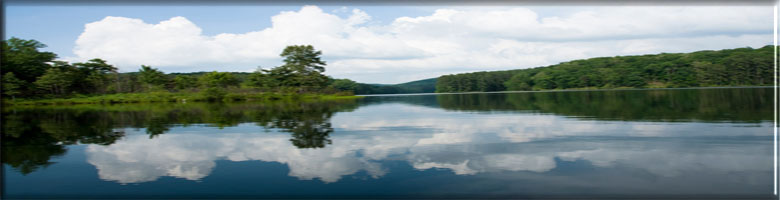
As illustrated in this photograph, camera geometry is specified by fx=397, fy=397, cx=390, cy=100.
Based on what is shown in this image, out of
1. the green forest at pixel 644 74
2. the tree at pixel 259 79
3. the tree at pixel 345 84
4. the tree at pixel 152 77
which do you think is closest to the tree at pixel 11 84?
the tree at pixel 152 77

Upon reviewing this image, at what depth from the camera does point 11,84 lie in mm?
53562

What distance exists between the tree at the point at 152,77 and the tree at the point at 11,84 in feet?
50.6

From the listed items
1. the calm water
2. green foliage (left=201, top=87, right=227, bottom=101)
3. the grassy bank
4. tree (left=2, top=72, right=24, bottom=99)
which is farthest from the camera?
green foliage (left=201, top=87, right=227, bottom=101)

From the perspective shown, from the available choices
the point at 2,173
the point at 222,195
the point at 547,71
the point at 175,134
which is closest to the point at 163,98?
the point at 175,134

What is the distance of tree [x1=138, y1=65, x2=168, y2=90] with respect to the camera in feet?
219

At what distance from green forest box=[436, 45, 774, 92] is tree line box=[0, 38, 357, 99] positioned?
107 metres

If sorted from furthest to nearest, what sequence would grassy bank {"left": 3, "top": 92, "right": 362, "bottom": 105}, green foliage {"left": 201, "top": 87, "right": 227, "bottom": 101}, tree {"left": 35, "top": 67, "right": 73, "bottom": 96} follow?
green foliage {"left": 201, "top": 87, "right": 227, "bottom": 101}
tree {"left": 35, "top": 67, "right": 73, "bottom": 96}
grassy bank {"left": 3, "top": 92, "right": 362, "bottom": 105}

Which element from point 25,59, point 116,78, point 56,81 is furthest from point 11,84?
point 116,78

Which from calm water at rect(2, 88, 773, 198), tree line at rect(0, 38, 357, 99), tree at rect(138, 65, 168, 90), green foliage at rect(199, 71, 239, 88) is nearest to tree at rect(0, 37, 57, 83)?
tree line at rect(0, 38, 357, 99)

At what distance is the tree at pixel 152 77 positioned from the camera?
219ft

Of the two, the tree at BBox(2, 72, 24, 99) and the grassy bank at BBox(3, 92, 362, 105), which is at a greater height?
the tree at BBox(2, 72, 24, 99)

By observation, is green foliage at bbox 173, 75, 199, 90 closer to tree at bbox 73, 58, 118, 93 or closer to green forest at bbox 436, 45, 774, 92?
tree at bbox 73, 58, 118, 93

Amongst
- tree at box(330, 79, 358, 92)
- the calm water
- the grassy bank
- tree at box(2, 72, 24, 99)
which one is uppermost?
tree at box(330, 79, 358, 92)

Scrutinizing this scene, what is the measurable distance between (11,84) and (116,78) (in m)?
15.4
